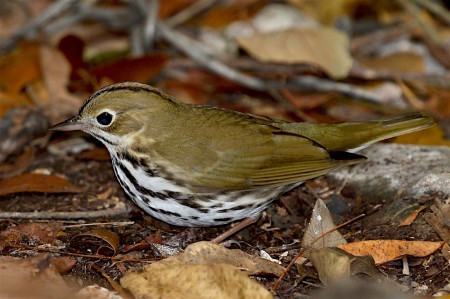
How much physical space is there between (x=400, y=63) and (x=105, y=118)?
121 inches

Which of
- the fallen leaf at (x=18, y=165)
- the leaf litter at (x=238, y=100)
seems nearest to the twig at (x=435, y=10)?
the leaf litter at (x=238, y=100)

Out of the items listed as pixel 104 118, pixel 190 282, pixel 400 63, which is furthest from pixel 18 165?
pixel 400 63

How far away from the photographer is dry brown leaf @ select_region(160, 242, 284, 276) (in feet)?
11.1

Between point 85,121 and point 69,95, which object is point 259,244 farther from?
point 69,95

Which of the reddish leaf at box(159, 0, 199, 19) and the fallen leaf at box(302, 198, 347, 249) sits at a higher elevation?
the reddish leaf at box(159, 0, 199, 19)

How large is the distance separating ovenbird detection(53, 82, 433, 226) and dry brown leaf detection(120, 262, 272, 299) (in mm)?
591

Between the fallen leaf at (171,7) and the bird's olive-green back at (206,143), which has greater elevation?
the fallen leaf at (171,7)

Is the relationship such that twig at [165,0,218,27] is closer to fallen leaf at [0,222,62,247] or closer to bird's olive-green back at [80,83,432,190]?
bird's olive-green back at [80,83,432,190]

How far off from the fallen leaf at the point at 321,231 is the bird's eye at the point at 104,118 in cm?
115

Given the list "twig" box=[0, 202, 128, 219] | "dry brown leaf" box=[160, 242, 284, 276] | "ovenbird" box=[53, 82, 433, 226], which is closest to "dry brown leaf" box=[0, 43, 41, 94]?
"ovenbird" box=[53, 82, 433, 226]

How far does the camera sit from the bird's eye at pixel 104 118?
12.6ft

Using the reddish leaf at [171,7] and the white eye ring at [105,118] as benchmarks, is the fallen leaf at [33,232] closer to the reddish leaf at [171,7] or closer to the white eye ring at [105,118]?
the white eye ring at [105,118]

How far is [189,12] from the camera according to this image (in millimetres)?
6621

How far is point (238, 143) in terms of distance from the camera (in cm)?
396
